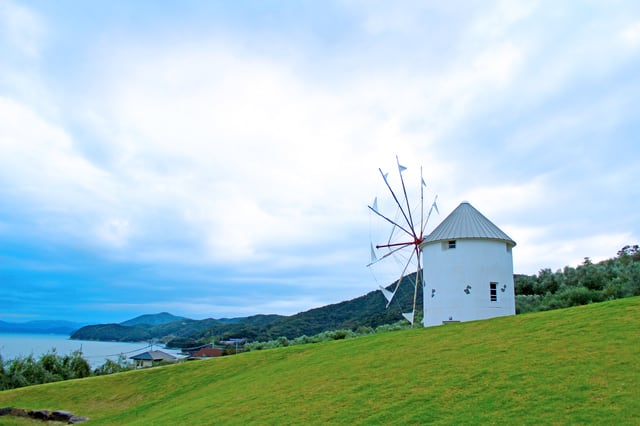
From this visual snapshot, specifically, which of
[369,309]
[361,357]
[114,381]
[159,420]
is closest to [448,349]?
[361,357]

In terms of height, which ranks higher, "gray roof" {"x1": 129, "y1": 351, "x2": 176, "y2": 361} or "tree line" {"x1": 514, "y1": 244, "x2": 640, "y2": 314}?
"tree line" {"x1": 514, "y1": 244, "x2": 640, "y2": 314}

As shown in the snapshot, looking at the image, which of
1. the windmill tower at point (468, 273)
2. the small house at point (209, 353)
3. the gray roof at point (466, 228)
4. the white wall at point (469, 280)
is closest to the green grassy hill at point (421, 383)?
the white wall at point (469, 280)

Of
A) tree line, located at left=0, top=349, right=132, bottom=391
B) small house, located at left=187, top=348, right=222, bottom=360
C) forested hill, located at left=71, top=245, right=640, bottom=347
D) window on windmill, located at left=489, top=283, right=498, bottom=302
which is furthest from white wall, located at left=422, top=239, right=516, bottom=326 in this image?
small house, located at left=187, top=348, right=222, bottom=360

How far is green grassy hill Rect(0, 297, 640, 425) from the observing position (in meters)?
11.0

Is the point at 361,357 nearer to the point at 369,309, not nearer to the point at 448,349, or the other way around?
the point at 448,349

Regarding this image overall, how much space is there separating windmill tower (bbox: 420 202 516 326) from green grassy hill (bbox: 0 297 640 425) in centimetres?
337

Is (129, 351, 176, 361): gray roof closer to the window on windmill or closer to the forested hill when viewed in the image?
the forested hill

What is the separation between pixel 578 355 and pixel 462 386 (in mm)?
3229

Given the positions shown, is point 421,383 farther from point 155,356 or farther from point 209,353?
point 155,356

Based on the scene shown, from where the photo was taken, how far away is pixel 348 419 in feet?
40.0

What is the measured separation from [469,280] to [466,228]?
107 inches

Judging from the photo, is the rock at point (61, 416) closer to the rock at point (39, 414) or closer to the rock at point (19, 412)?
the rock at point (39, 414)

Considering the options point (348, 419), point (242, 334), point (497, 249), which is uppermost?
point (497, 249)

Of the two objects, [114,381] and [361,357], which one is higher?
[361,357]
